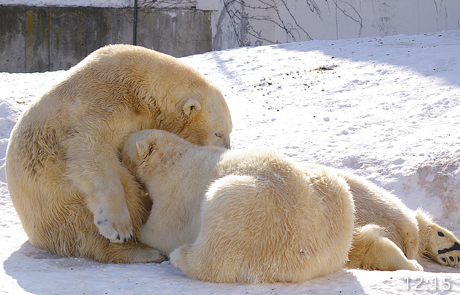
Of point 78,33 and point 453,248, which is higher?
point 78,33

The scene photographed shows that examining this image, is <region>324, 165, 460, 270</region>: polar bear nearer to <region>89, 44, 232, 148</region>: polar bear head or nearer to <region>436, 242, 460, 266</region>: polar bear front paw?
<region>436, 242, 460, 266</region>: polar bear front paw

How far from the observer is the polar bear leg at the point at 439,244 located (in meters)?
3.52

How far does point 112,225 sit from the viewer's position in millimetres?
3232

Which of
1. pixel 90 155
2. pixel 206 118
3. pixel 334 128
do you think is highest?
pixel 206 118

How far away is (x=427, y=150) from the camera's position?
15.7ft

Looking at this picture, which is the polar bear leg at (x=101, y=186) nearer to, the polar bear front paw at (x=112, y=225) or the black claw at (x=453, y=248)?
the polar bear front paw at (x=112, y=225)

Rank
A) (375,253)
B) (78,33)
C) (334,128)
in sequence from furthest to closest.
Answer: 1. (78,33)
2. (334,128)
3. (375,253)

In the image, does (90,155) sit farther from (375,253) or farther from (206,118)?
(375,253)

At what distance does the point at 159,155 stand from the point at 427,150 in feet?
8.61

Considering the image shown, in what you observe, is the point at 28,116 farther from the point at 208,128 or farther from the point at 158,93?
the point at 208,128

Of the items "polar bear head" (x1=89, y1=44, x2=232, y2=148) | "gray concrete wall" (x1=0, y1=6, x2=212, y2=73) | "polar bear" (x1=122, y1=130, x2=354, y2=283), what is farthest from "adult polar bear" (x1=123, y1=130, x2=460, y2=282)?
"gray concrete wall" (x1=0, y1=6, x2=212, y2=73)

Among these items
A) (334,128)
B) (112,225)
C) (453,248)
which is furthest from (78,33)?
(453,248)

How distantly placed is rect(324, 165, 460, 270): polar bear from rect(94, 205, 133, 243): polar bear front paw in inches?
49.4

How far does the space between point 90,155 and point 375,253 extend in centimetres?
191
